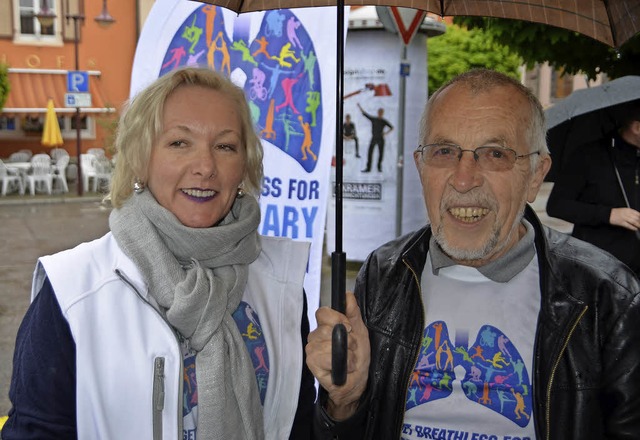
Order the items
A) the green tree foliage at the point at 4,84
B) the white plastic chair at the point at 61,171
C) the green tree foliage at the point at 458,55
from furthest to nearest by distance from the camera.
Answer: the green tree foliage at the point at 458,55 < the white plastic chair at the point at 61,171 < the green tree foliage at the point at 4,84

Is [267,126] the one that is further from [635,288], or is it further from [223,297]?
[635,288]

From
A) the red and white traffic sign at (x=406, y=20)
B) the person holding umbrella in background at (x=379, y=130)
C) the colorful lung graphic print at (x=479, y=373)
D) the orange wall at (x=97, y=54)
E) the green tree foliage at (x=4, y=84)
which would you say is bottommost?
the colorful lung graphic print at (x=479, y=373)

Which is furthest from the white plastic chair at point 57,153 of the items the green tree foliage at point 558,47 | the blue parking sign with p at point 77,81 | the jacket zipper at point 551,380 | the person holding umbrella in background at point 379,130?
the jacket zipper at point 551,380

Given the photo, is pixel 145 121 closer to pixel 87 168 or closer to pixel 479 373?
pixel 479 373

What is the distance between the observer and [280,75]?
3.31m

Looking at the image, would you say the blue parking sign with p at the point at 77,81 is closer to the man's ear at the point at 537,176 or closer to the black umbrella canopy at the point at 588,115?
the black umbrella canopy at the point at 588,115

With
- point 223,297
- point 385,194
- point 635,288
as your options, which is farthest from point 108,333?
point 385,194

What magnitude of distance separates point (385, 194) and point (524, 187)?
6.70 metres

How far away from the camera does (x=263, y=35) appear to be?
10.9 ft

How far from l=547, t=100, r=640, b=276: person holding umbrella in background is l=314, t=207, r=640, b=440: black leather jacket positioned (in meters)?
2.26

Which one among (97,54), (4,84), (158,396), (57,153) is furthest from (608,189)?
(97,54)

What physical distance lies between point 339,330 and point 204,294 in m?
0.43

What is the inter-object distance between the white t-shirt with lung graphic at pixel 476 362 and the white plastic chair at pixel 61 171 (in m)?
20.2

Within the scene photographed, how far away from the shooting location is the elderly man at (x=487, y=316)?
198 cm
